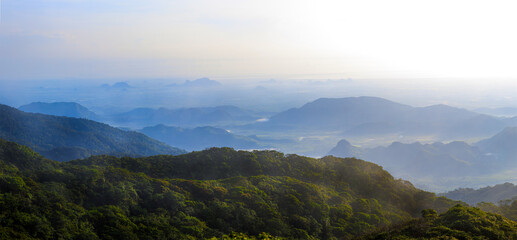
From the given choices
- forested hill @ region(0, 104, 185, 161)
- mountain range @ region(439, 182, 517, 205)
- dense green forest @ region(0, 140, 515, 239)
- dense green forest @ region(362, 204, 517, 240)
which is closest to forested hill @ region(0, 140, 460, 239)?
dense green forest @ region(0, 140, 515, 239)

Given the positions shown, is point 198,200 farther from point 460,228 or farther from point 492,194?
point 492,194

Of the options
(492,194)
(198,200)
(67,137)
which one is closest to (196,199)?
(198,200)

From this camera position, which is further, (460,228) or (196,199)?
(196,199)

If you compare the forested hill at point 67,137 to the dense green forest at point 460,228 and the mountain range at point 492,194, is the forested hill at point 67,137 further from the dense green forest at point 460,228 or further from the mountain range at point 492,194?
the dense green forest at point 460,228

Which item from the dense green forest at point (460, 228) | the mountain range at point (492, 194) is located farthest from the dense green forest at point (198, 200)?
the mountain range at point (492, 194)

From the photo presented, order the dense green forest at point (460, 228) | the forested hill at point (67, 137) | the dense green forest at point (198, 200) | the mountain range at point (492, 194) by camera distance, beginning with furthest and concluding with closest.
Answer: the forested hill at point (67, 137), the mountain range at point (492, 194), the dense green forest at point (198, 200), the dense green forest at point (460, 228)

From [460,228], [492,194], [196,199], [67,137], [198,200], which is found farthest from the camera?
[67,137]

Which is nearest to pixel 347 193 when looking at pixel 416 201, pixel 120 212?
pixel 416 201
